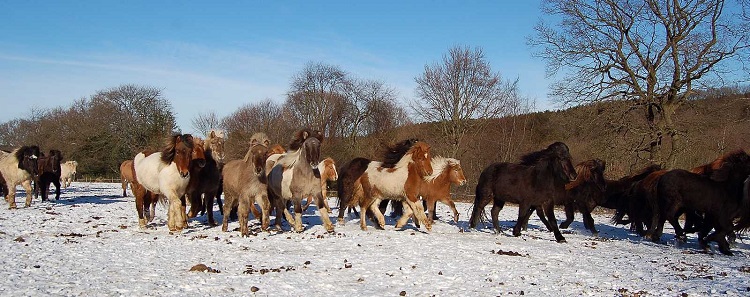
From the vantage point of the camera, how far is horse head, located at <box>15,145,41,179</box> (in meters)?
17.8

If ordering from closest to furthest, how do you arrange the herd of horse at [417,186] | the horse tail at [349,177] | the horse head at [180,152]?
the herd of horse at [417,186], the horse head at [180,152], the horse tail at [349,177]

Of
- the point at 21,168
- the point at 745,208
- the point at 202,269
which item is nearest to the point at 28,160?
Answer: the point at 21,168

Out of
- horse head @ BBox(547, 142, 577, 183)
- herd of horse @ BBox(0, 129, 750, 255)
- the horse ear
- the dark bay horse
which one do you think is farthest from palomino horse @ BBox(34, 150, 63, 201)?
the horse ear

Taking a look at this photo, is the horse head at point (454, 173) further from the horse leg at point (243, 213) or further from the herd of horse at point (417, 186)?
the horse leg at point (243, 213)

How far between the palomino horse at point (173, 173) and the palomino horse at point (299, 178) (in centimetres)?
165

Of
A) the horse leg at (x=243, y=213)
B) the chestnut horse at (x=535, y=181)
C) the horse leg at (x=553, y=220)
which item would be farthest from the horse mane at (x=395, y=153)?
the horse leg at (x=553, y=220)

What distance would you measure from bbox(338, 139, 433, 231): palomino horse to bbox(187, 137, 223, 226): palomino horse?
9.95 ft

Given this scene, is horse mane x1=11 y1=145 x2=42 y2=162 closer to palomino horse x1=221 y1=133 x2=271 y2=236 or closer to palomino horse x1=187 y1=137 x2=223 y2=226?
palomino horse x1=187 y1=137 x2=223 y2=226

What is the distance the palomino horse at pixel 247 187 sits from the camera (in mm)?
11773

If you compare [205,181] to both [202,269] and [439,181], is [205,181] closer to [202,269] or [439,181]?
[439,181]

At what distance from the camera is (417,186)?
42.3ft

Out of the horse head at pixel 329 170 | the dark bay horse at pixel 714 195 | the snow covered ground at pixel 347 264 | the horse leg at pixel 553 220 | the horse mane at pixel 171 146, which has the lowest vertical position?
the snow covered ground at pixel 347 264

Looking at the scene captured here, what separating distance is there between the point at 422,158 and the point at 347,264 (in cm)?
518

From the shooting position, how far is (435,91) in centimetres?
3509
